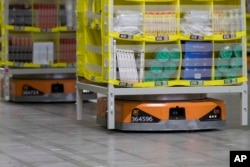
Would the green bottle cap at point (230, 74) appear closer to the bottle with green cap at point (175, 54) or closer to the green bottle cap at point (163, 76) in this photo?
the bottle with green cap at point (175, 54)

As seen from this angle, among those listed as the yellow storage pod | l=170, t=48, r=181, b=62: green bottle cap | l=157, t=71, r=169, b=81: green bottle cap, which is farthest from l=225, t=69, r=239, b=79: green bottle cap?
l=157, t=71, r=169, b=81: green bottle cap

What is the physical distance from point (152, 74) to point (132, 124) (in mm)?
758

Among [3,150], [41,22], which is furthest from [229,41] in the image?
[41,22]

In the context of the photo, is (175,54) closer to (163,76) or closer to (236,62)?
(163,76)

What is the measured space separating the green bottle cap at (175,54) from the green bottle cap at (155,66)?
0.64 ft

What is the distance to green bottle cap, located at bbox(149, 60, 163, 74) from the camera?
41.5 feet

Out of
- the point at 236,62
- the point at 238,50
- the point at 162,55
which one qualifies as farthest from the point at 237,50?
the point at 162,55

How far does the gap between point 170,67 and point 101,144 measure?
5.65 ft

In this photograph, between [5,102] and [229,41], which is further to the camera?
[5,102]

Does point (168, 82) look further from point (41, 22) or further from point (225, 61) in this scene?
point (41, 22)

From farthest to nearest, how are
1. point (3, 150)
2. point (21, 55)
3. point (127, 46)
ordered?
point (21, 55)
point (127, 46)
point (3, 150)

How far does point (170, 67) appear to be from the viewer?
41.8 ft

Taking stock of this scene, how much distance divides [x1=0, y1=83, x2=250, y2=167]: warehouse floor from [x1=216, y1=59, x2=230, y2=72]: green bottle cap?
892 mm

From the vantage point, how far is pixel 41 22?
17.5 meters
